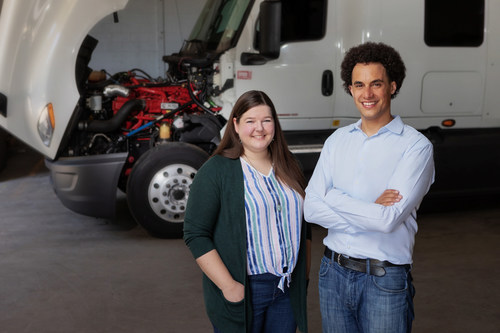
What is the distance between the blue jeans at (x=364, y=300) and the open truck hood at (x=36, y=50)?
3758 mm

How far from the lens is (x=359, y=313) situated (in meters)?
2.04

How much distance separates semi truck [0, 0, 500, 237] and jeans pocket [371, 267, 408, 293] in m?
3.27

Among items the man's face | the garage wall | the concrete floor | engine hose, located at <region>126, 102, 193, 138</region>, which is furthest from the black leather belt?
the garage wall

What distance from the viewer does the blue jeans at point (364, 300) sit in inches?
76.9

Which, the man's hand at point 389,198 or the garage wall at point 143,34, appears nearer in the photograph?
the man's hand at point 389,198

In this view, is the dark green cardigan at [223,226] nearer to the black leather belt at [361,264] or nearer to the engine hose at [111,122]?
the black leather belt at [361,264]

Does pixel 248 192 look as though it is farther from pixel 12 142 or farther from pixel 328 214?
pixel 12 142

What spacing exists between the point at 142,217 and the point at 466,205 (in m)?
3.80

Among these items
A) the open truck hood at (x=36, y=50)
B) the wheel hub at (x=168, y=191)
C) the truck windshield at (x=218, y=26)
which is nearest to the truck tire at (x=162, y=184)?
the wheel hub at (x=168, y=191)

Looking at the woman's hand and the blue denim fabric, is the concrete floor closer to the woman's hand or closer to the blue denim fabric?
the blue denim fabric

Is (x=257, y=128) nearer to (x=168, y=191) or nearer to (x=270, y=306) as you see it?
(x=270, y=306)

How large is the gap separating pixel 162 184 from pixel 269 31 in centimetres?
166

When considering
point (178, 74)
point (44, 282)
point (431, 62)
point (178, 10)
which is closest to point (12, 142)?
point (178, 10)

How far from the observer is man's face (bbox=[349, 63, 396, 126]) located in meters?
2.02
